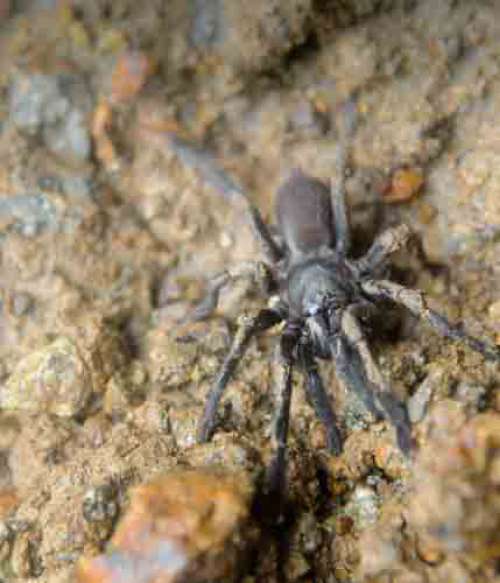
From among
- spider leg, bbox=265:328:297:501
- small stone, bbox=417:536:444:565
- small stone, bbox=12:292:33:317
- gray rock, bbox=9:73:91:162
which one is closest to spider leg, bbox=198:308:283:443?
spider leg, bbox=265:328:297:501

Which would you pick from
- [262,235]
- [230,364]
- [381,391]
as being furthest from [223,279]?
[381,391]

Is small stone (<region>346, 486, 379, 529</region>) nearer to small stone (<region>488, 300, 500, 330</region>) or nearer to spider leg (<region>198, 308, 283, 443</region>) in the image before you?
spider leg (<region>198, 308, 283, 443</region>)

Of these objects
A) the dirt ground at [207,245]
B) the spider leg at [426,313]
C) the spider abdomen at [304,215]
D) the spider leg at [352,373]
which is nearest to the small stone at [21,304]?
the dirt ground at [207,245]

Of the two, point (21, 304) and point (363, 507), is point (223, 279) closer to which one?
point (21, 304)

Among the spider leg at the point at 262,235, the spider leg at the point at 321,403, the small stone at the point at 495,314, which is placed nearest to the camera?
the spider leg at the point at 321,403

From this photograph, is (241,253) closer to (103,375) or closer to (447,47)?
(103,375)

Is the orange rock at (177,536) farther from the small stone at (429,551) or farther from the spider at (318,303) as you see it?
the small stone at (429,551)
